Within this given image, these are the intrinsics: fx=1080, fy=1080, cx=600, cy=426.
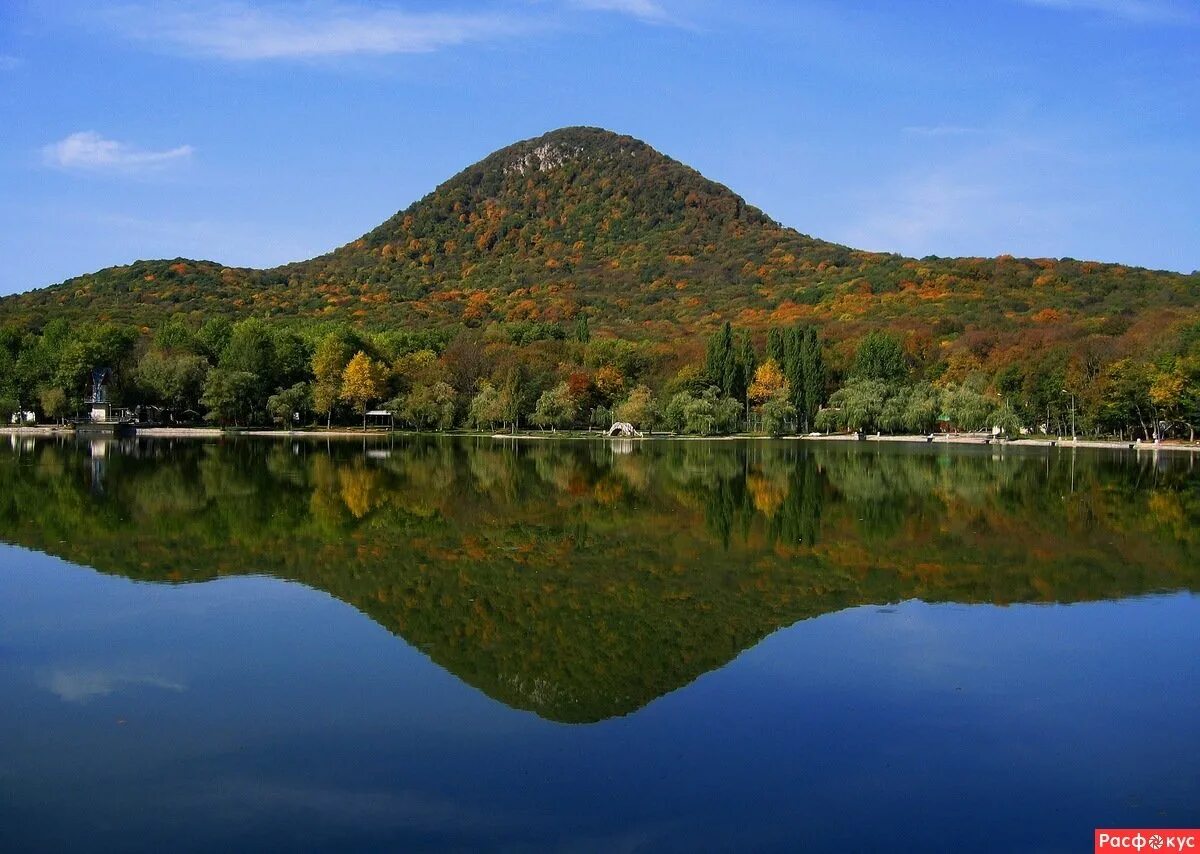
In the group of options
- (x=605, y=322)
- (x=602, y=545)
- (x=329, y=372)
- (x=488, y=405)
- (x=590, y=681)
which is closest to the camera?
(x=590, y=681)

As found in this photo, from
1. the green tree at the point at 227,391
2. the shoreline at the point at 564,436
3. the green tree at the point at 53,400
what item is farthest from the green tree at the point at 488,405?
the green tree at the point at 53,400

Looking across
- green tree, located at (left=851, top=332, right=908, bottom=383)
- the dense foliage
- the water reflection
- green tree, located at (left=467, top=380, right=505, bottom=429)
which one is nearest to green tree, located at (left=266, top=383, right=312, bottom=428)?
the dense foliage

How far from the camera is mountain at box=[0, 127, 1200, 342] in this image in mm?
98875

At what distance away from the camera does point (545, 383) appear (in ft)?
226

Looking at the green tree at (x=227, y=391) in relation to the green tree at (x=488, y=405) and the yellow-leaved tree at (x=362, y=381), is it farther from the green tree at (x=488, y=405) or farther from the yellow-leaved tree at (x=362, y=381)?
the green tree at (x=488, y=405)

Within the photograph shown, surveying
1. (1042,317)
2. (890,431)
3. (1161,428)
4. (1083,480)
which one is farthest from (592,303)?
(1083,480)

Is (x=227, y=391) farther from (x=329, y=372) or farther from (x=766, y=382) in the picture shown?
(x=766, y=382)

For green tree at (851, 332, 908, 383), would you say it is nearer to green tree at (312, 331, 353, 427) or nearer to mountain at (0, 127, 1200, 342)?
mountain at (0, 127, 1200, 342)

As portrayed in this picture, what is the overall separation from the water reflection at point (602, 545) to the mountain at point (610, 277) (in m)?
48.8

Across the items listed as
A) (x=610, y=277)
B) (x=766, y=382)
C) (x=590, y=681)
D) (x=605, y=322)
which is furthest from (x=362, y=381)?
(x=610, y=277)

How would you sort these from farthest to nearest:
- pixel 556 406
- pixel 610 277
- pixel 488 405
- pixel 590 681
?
pixel 610 277 → pixel 556 406 → pixel 488 405 → pixel 590 681

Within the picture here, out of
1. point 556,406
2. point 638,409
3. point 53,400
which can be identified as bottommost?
point 638,409

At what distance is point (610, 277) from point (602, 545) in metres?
113

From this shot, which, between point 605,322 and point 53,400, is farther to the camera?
point 605,322
